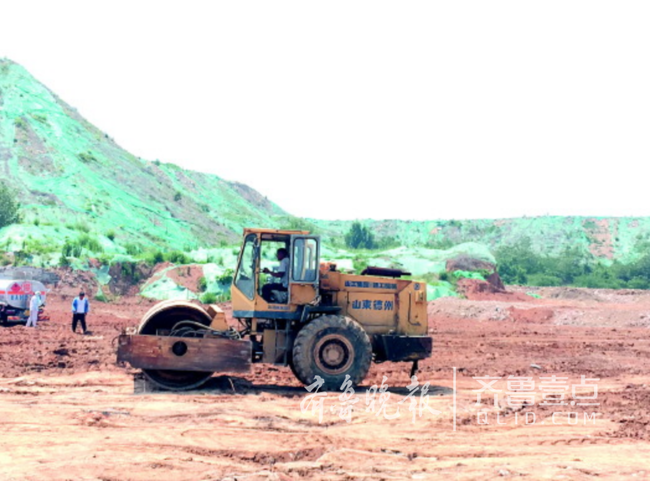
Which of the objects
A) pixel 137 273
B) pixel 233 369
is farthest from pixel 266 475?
pixel 137 273

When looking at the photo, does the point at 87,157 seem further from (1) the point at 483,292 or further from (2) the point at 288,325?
(2) the point at 288,325

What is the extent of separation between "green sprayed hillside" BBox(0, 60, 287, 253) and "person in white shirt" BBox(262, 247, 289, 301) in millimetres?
28282

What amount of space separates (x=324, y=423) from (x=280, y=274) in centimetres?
321

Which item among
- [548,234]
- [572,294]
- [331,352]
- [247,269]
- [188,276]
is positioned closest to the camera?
[331,352]

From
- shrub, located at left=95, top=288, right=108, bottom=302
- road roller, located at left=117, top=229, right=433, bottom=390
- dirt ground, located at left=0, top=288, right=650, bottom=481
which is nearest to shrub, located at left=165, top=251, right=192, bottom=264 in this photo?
shrub, located at left=95, top=288, right=108, bottom=302

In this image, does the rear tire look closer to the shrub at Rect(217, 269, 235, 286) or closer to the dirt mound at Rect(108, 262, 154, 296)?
the shrub at Rect(217, 269, 235, 286)

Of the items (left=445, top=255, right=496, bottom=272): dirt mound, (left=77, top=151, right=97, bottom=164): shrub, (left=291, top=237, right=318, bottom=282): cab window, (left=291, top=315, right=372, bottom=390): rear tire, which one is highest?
(left=77, top=151, right=97, bottom=164): shrub

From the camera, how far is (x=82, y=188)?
53.0 m

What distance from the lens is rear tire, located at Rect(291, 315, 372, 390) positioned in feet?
39.2

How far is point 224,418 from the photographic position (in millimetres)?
9883

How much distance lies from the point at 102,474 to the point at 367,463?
2.72 m

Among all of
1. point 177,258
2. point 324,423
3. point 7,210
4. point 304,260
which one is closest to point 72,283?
point 177,258

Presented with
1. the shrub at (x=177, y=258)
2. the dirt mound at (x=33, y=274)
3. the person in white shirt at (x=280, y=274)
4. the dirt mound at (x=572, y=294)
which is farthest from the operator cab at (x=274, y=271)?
the dirt mound at (x=572, y=294)

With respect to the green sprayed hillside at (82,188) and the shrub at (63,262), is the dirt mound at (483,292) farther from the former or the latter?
the shrub at (63,262)
